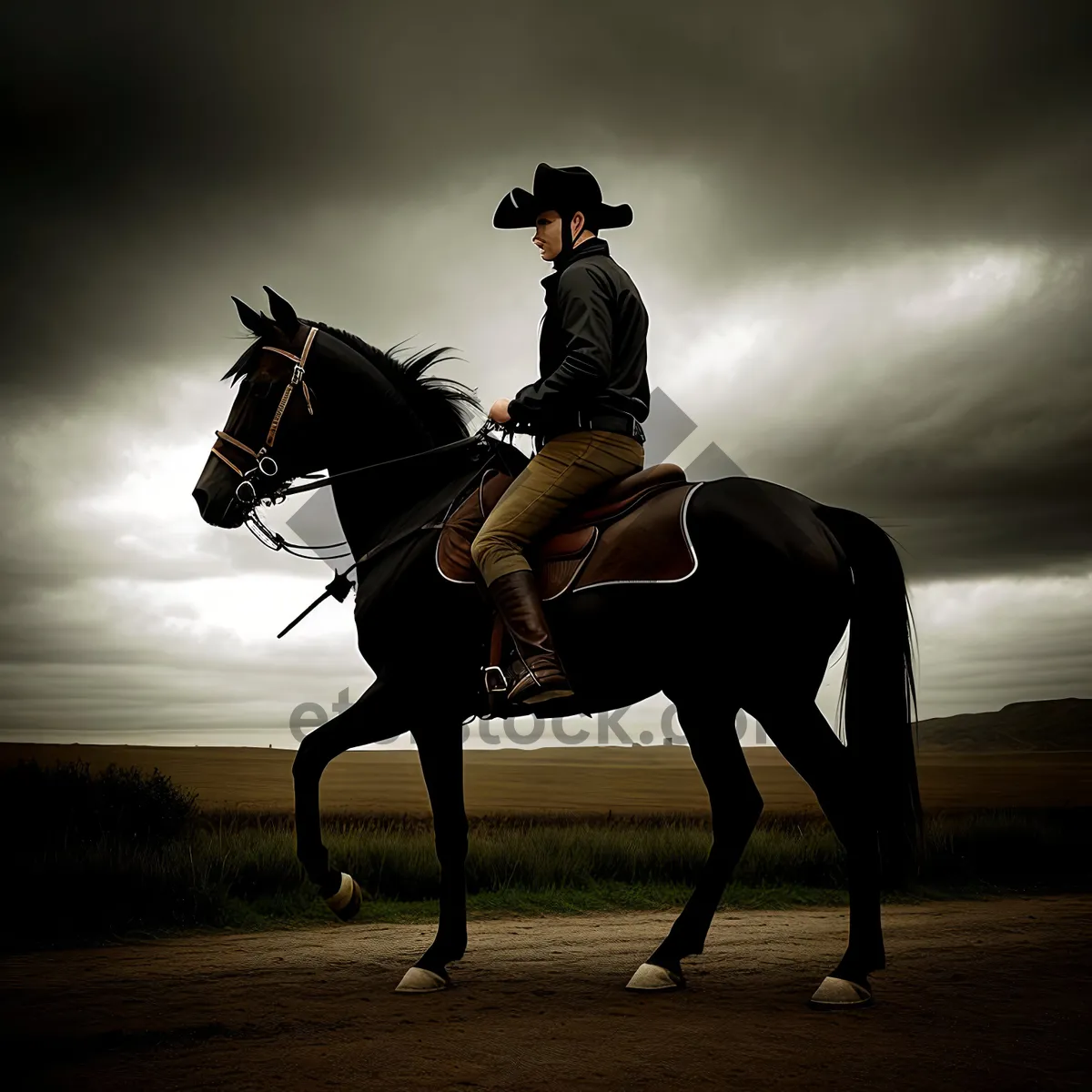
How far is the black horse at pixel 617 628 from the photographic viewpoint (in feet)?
18.3

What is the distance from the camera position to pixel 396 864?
31.0 ft

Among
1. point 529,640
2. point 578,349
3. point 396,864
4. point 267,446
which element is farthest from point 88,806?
point 578,349

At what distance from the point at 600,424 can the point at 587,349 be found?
1.50ft

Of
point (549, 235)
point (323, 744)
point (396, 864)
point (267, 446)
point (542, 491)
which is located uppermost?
point (549, 235)

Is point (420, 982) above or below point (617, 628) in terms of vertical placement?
below

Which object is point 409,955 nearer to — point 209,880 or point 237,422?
point 209,880

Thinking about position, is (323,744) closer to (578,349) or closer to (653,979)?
(653,979)

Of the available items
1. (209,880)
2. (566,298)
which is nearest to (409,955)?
(209,880)

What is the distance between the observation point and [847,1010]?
517 cm

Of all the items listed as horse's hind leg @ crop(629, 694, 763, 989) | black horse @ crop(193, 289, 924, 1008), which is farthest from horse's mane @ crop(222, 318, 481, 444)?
horse's hind leg @ crop(629, 694, 763, 989)

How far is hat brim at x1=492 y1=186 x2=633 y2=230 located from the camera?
636cm

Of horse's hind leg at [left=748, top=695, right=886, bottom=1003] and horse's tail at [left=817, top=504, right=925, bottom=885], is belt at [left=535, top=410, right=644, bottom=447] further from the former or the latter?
horse's hind leg at [left=748, top=695, right=886, bottom=1003]

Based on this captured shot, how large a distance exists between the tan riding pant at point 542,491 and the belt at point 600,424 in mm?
32

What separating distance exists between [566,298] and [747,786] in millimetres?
3063
